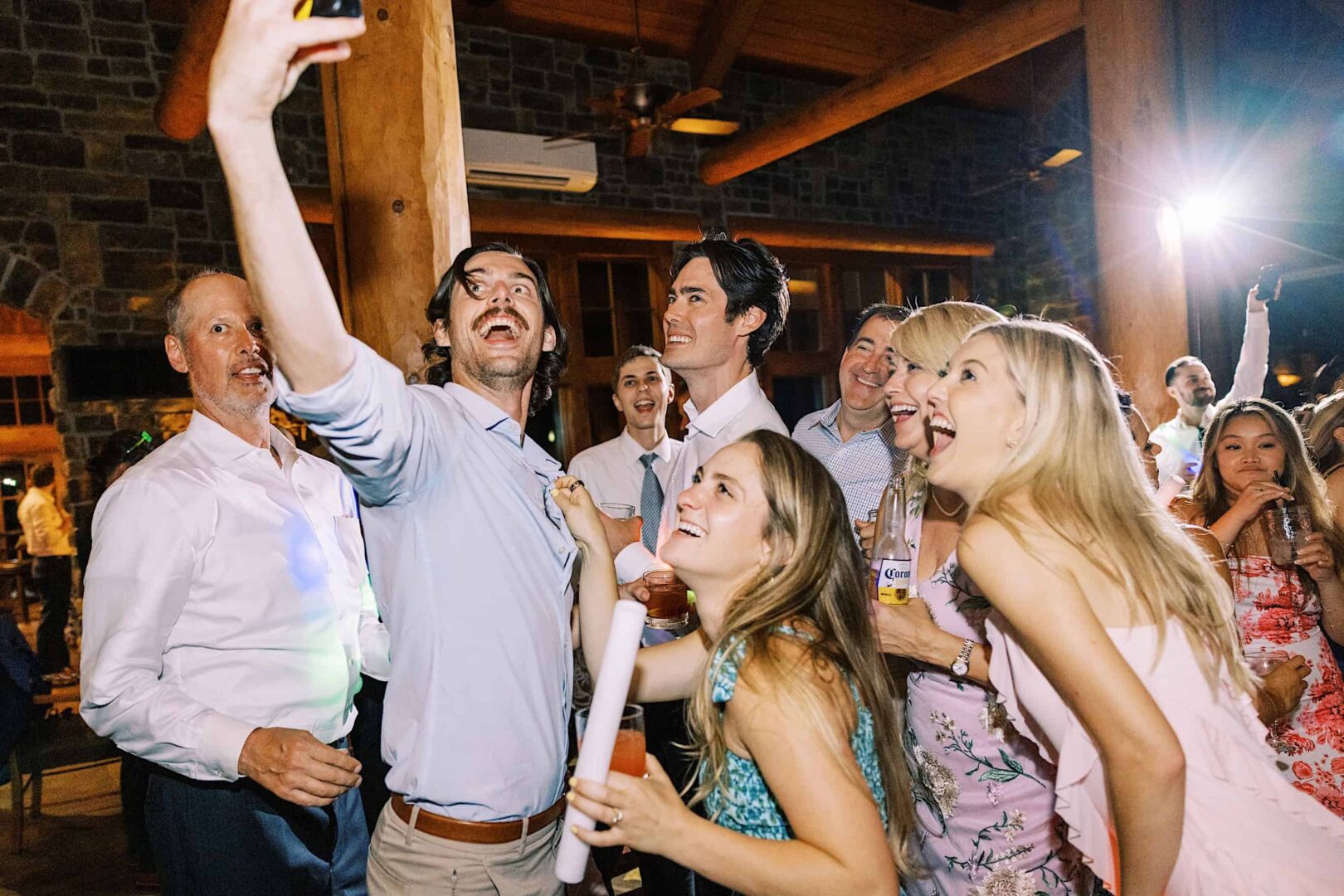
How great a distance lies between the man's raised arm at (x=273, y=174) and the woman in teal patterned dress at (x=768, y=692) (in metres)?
0.65

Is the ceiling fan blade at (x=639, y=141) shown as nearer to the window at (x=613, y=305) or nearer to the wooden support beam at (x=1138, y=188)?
the window at (x=613, y=305)

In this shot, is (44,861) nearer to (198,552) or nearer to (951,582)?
(198,552)

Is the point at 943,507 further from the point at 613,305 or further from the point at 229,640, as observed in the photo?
the point at 613,305

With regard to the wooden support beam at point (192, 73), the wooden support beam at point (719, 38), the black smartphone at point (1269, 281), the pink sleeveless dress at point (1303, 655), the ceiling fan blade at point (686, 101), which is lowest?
the pink sleeveless dress at point (1303, 655)

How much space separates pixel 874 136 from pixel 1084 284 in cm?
286

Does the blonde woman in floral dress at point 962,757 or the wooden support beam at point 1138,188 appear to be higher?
the wooden support beam at point 1138,188

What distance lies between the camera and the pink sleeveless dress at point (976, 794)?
1788 millimetres

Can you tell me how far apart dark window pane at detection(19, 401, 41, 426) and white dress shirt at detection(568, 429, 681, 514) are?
10044 mm

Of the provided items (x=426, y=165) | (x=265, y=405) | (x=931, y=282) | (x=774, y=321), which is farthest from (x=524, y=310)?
(x=931, y=282)

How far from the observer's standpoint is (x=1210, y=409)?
15.1 feet

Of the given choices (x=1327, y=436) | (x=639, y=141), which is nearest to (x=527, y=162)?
(x=639, y=141)

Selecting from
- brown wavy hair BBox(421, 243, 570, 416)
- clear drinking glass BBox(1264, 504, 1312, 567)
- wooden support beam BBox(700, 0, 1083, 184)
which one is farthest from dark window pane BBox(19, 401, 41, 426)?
clear drinking glass BBox(1264, 504, 1312, 567)

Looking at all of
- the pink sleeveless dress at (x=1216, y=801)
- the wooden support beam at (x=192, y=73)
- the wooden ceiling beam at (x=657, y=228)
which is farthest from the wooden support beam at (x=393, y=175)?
the wooden ceiling beam at (x=657, y=228)

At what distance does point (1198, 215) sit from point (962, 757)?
325 centimetres
